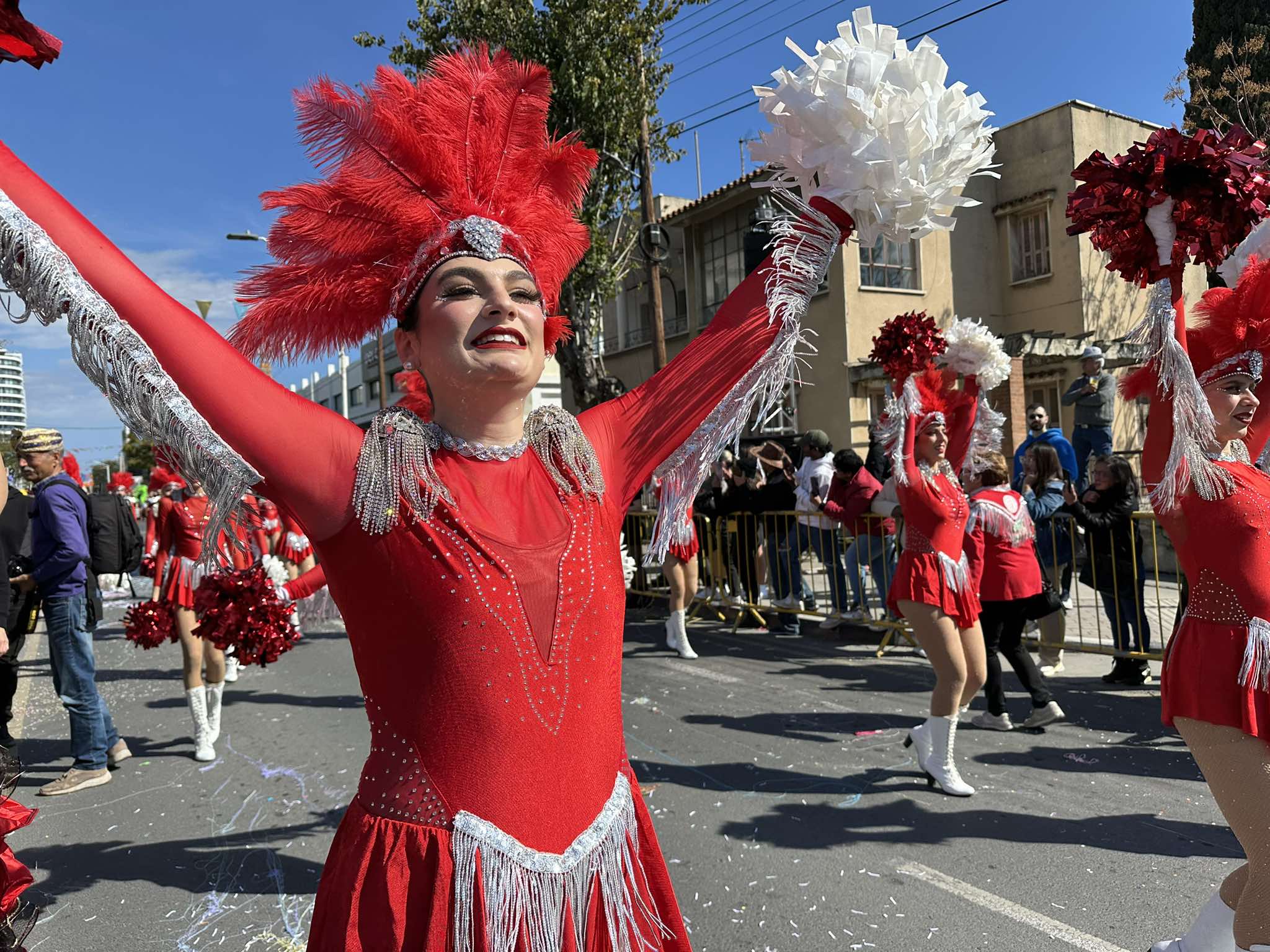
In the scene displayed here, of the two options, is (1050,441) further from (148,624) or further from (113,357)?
(113,357)

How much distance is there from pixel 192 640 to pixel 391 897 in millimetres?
4921

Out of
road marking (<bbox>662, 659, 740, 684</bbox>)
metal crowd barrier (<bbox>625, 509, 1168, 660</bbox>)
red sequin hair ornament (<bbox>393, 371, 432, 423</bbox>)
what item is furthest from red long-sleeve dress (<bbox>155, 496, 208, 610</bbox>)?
road marking (<bbox>662, 659, 740, 684</bbox>)

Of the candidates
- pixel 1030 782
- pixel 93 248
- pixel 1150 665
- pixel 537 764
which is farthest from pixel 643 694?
pixel 93 248

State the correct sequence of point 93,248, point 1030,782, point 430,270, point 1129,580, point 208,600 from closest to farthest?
point 93,248, point 430,270, point 208,600, point 1030,782, point 1129,580

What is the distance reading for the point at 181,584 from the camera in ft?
18.9

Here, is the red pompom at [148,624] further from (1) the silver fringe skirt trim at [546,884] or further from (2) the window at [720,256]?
(2) the window at [720,256]

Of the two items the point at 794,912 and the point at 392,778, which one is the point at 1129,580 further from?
the point at 392,778

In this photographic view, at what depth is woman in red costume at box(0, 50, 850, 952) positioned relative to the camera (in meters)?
1.42

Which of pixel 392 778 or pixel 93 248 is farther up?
pixel 93 248

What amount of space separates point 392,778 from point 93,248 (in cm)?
98

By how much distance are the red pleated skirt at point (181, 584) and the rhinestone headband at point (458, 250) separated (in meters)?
4.61

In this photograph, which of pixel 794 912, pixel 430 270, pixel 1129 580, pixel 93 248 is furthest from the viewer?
pixel 1129 580

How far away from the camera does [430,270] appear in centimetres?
173

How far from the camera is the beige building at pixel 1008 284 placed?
1602cm
